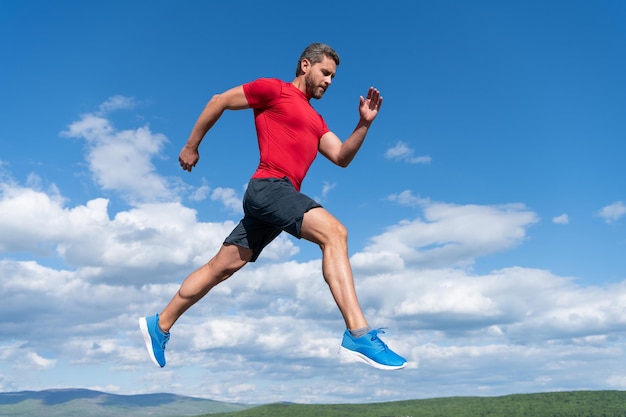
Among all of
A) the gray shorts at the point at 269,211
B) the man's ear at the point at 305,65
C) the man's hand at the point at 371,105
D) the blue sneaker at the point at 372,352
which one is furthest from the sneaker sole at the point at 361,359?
the man's ear at the point at 305,65

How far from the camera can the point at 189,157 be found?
798 centimetres

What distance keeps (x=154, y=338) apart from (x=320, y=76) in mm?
4075

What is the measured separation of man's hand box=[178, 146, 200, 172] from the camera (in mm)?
7969

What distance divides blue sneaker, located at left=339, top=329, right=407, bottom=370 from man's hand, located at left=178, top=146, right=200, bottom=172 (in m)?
3.15

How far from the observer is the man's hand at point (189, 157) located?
314 inches

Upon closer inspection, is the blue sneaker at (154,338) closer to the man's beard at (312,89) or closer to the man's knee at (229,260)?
the man's knee at (229,260)

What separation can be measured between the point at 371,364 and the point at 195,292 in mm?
2755

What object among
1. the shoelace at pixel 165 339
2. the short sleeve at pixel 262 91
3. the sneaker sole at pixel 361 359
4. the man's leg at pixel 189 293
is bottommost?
the sneaker sole at pixel 361 359

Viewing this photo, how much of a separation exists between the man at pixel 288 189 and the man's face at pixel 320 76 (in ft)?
0.04

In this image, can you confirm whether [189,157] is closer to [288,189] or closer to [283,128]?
[283,128]

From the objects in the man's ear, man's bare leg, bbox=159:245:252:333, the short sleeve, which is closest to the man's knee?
man's bare leg, bbox=159:245:252:333

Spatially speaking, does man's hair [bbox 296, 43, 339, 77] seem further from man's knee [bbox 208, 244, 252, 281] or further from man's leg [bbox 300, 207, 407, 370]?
man's knee [bbox 208, 244, 252, 281]

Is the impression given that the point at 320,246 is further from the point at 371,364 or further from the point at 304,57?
the point at 304,57

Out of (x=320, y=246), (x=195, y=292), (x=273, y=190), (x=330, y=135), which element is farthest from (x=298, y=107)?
(x=195, y=292)
